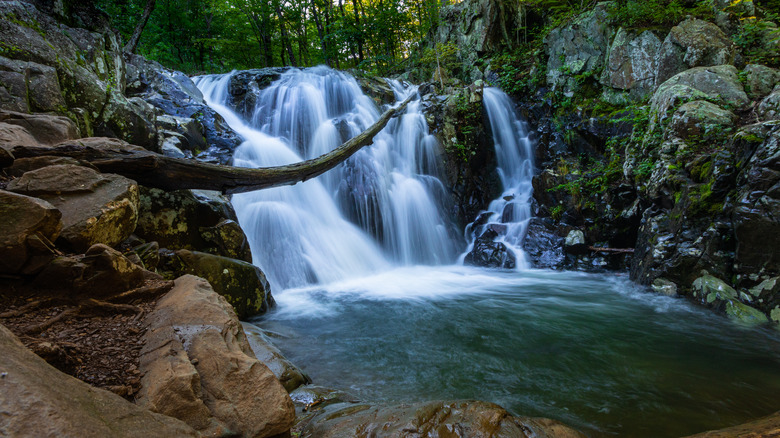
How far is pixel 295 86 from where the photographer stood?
1282 cm

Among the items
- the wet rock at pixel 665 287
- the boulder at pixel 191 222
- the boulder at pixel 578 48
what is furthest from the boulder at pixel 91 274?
the boulder at pixel 578 48

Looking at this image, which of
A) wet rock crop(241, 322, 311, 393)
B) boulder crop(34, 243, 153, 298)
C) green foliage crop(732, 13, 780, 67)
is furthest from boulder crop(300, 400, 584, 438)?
green foliage crop(732, 13, 780, 67)

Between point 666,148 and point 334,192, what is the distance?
7656mm

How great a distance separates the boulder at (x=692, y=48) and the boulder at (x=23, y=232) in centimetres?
1126

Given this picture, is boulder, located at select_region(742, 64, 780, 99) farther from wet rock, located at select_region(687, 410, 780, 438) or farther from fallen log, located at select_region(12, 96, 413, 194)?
fallen log, located at select_region(12, 96, 413, 194)

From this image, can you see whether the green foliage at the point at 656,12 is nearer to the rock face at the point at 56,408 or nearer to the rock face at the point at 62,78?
the rock face at the point at 62,78

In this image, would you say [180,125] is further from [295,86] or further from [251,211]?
[295,86]

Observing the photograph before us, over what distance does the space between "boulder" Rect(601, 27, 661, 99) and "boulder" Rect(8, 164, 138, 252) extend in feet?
36.9

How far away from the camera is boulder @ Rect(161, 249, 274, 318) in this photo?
4.14m

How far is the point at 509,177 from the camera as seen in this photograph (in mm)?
11609

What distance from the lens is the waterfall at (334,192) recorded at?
25.4 feet

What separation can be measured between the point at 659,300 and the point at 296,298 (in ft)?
20.9

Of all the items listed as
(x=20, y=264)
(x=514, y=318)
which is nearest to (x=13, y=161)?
(x=20, y=264)

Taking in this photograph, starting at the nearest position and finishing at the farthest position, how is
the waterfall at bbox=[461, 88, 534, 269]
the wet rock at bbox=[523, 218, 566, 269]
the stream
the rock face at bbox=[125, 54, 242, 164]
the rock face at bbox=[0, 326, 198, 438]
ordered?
the rock face at bbox=[0, 326, 198, 438] → the stream → the rock face at bbox=[125, 54, 242, 164] → the wet rock at bbox=[523, 218, 566, 269] → the waterfall at bbox=[461, 88, 534, 269]
